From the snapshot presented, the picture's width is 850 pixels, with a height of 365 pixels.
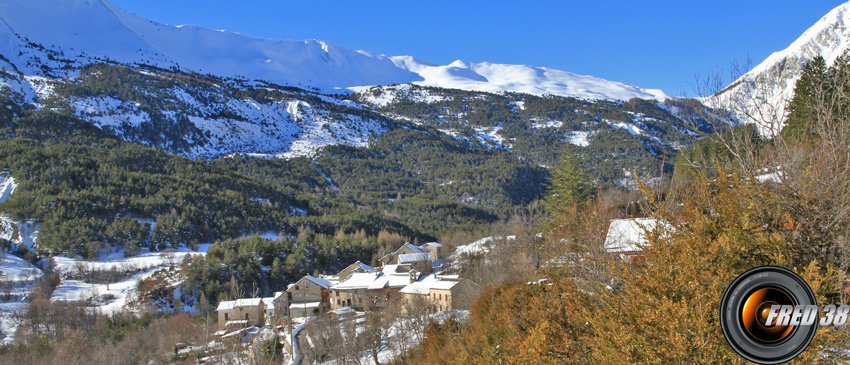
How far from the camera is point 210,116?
613 ft

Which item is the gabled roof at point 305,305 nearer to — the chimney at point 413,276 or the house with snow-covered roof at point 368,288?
the house with snow-covered roof at point 368,288

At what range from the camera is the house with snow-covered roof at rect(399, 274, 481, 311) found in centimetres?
3042

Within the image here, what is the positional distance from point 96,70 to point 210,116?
163ft

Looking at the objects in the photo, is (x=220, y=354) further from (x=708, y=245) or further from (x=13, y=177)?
(x=13, y=177)

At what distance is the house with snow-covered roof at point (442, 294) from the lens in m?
30.4

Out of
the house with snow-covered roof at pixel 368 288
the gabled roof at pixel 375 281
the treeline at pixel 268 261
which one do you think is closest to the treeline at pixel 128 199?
the treeline at pixel 268 261

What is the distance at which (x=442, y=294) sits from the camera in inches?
1371

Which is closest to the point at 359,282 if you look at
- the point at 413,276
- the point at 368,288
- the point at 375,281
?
the point at 375,281

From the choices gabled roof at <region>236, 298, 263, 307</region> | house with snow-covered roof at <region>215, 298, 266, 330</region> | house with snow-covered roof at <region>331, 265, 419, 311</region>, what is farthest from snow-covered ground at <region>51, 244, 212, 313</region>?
house with snow-covered roof at <region>331, 265, 419, 311</region>

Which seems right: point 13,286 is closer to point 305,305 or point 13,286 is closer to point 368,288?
point 305,305

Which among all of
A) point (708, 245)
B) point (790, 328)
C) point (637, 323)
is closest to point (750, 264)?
point (708, 245)

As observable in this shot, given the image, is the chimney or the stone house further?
the stone house

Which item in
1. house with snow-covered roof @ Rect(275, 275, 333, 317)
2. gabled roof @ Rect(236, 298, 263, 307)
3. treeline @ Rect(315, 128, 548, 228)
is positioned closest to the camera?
house with snow-covered roof @ Rect(275, 275, 333, 317)

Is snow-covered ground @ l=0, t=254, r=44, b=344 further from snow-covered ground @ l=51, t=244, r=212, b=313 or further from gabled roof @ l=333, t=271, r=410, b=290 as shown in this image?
gabled roof @ l=333, t=271, r=410, b=290
